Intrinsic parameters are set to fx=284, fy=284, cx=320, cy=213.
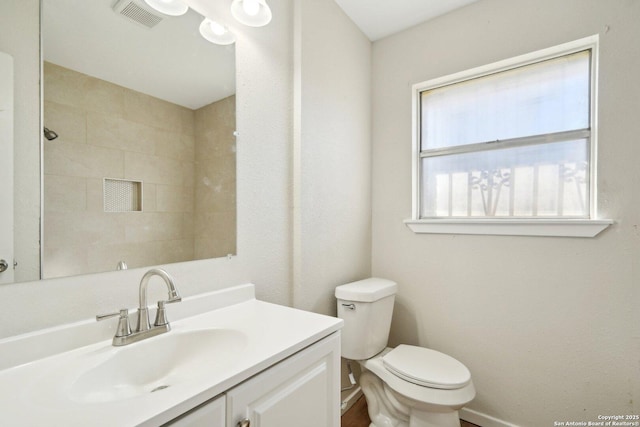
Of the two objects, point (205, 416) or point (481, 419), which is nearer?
point (205, 416)

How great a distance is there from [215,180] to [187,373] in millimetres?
663

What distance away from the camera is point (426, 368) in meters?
1.36

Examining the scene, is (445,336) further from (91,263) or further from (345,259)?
(91,263)

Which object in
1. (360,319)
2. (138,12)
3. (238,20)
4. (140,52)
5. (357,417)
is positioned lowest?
(357,417)

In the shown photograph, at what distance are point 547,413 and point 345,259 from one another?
4.20 ft

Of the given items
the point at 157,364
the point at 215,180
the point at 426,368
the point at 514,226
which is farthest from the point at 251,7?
the point at 426,368

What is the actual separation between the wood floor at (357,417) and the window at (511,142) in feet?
3.84

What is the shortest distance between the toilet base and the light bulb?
5.82 feet

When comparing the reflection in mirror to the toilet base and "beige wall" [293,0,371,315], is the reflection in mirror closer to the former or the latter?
"beige wall" [293,0,371,315]

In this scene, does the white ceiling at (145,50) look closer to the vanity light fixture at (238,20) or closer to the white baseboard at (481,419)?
the vanity light fixture at (238,20)

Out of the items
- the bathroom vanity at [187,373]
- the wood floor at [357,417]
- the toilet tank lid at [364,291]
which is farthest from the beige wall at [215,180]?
the wood floor at [357,417]

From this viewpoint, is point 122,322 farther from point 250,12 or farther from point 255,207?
point 250,12

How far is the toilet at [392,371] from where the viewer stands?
1253 millimetres

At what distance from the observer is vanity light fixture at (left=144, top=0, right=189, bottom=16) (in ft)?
3.10
